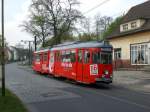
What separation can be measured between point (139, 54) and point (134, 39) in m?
1.95

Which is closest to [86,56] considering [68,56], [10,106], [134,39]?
[68,56]

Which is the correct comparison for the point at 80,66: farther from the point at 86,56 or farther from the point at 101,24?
the point at 101,24

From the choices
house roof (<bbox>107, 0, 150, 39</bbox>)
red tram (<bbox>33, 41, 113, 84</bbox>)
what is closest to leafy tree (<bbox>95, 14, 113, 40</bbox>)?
house roof (<bbox>107, 0, 150, 39</bbox>)

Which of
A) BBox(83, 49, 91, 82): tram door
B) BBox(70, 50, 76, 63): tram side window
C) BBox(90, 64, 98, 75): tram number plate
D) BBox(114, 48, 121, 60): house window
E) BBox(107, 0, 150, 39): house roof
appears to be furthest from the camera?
BBox(114, 48, 121, 60): house window

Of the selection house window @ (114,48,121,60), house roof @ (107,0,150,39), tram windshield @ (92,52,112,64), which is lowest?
tram windshield @ (92,52,112,64)

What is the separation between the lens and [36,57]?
4172 centimetres

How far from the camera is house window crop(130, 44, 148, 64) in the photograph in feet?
125

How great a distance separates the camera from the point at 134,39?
40.0m

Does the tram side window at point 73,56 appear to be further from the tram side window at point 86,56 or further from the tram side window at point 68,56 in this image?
the tram side window at point 86,56

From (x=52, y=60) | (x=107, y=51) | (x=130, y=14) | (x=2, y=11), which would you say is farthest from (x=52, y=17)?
(x=2, y=11)

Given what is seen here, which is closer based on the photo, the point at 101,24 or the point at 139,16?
the point at 139,16

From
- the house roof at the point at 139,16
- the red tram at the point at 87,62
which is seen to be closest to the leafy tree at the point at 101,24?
the house roof at the point at 139,16

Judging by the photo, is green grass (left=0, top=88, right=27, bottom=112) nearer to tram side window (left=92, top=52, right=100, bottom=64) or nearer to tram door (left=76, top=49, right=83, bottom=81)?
tram side window (left=92, top=52, right=100, bottom=64)

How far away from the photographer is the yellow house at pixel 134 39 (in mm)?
37956
